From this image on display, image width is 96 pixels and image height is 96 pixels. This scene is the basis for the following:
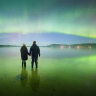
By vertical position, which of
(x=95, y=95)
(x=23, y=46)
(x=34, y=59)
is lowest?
(x=95, y=95)

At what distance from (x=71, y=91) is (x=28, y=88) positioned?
68.9 inches

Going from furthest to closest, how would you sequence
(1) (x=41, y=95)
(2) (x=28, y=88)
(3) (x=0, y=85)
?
1. (3) (x=0, y=85)
2. (2) (x=28, y=88)
3. (1) (x=41, y=95)

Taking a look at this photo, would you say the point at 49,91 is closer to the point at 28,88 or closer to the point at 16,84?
the point at 28,88

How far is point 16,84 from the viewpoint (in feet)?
14.4

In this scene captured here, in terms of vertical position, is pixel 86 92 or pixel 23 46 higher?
pixel 23 46

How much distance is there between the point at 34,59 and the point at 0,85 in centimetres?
330

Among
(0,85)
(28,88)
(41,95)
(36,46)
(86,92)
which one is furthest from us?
(36,46)

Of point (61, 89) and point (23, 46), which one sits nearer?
point (61, 89)

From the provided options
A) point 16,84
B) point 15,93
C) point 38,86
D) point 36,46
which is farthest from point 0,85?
point 36,46

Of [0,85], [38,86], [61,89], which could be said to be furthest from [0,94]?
[61,89]

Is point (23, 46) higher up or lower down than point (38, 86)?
higher up

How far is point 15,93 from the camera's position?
3613mm

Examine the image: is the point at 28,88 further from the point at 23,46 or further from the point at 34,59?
the point at 23,46

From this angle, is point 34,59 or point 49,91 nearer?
point 49,91
